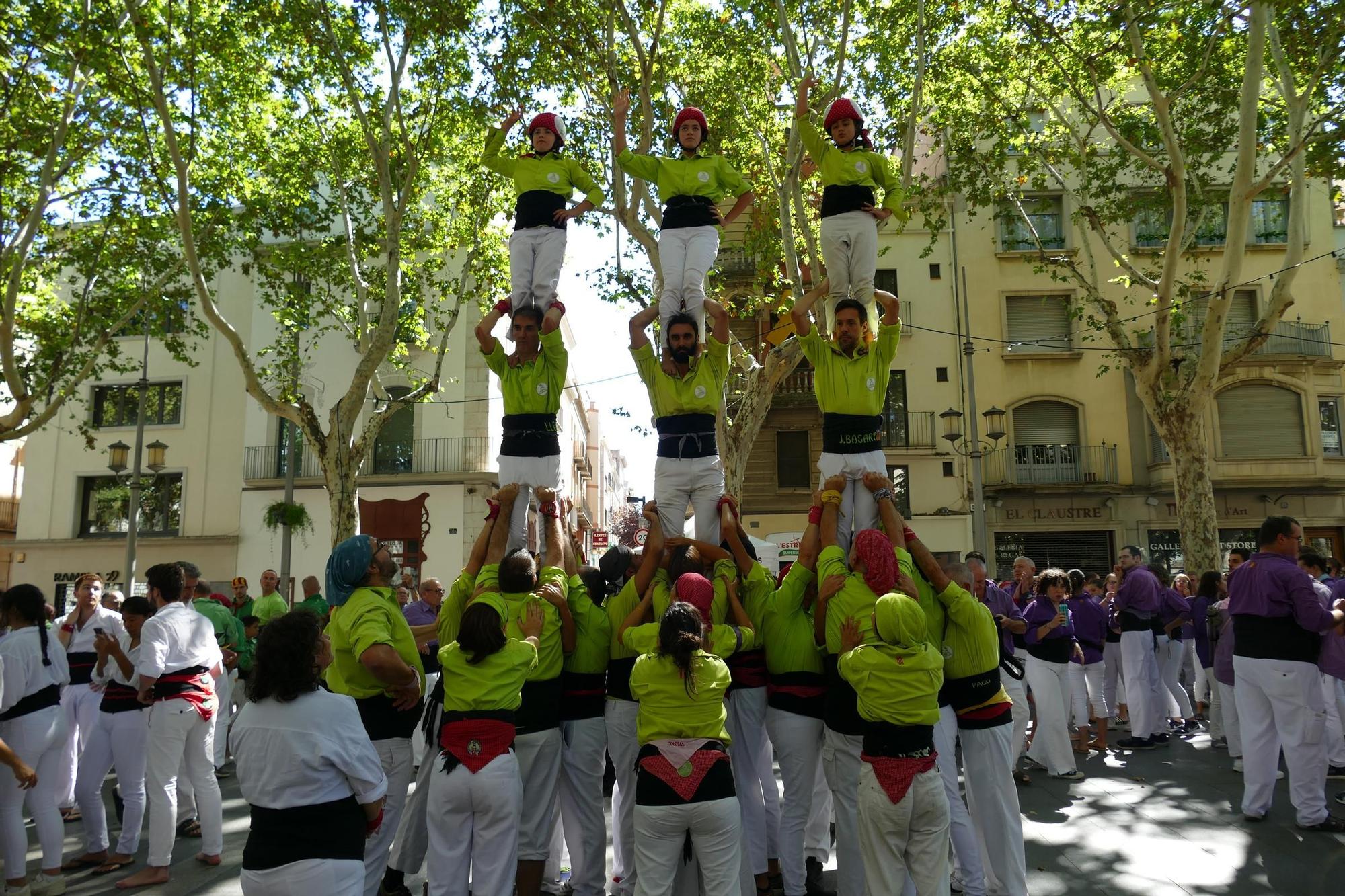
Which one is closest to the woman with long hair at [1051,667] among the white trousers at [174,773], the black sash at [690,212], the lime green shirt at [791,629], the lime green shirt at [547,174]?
the lime green shirt at [791,629]

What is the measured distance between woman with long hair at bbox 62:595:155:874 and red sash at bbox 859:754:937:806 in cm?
526

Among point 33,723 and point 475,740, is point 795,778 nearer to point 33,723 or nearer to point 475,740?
point 475,740

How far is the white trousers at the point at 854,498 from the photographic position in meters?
6.30

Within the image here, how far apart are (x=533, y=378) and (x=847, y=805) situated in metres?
3.84

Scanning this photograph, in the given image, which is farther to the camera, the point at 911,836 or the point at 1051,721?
the point at 1051,721

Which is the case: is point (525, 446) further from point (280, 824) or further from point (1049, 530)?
point (1049, 530)

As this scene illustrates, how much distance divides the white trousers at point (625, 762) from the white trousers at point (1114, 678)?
7773 millimetres

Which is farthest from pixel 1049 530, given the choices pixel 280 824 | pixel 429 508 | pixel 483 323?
pixel 280 824

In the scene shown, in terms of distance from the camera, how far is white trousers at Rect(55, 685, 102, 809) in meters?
7.34

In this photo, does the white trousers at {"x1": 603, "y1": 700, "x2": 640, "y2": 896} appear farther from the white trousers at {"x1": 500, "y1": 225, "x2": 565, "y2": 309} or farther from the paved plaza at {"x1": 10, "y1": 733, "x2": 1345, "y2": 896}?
the white trousers at {"x1": 500, "y1": 225, "x2": 565, "y2": 309}

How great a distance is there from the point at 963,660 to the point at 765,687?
1.27 metres

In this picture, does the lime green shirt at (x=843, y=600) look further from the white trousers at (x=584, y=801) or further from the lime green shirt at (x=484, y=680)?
the lime green shirt at (x=484, y=680)

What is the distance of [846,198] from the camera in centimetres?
712

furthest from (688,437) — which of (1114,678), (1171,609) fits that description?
(1114,678)
